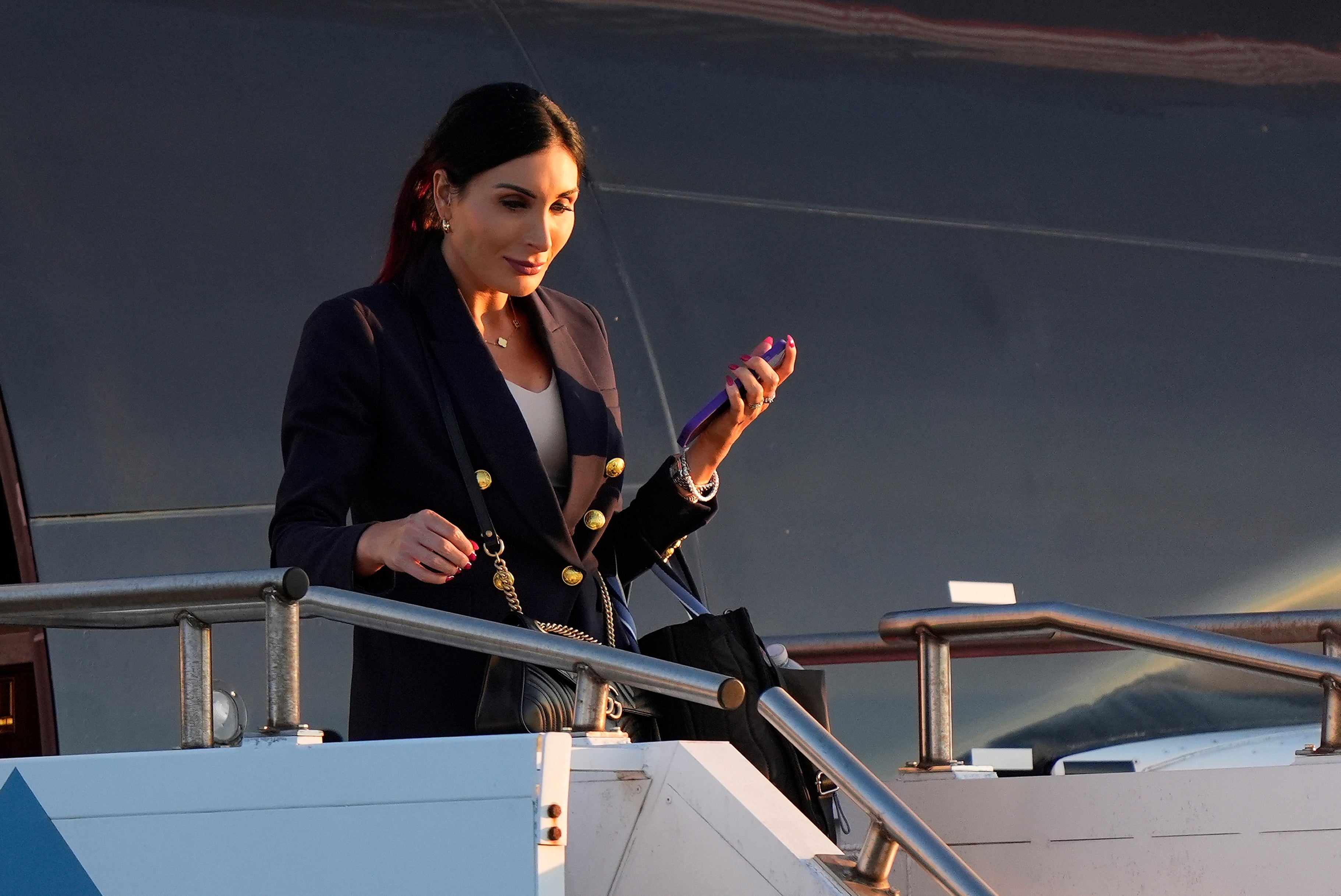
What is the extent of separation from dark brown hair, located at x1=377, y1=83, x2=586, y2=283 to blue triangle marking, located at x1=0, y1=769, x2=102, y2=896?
0.98 m

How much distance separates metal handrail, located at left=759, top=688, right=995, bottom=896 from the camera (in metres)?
2.06

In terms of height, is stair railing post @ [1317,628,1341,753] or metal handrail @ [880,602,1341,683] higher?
metal handrail @ [880,602,1341,683]

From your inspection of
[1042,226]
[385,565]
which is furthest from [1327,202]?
[385,565]

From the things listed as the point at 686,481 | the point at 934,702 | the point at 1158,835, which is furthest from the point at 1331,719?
the point at 686,481

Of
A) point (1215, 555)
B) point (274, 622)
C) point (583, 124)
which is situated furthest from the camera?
point (583, 124)

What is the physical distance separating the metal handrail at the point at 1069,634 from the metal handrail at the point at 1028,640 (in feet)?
0.10

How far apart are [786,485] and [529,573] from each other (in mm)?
2887

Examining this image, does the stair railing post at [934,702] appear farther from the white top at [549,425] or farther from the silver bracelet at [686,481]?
the white top at [549,425]

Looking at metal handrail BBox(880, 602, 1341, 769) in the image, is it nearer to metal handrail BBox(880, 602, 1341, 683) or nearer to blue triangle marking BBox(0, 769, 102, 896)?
metal handrail BBox(880, 602, 1341, 683)

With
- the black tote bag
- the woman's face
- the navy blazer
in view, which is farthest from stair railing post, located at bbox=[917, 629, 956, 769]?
the woman's face

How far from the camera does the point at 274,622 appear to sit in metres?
2.22

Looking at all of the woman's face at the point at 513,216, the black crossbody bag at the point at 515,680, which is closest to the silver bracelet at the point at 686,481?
the black crossbody bag at the point at 515,680

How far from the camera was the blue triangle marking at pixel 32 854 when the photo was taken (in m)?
2.09

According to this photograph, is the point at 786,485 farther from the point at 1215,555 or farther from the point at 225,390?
the point at 225,390
